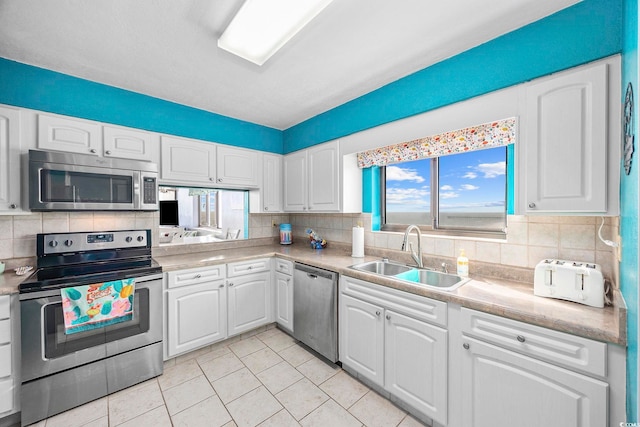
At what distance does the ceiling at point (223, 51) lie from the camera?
1369mm

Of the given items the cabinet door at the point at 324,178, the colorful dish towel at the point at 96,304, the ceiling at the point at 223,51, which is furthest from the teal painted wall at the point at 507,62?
the colorful dish towel at the point at 96,304

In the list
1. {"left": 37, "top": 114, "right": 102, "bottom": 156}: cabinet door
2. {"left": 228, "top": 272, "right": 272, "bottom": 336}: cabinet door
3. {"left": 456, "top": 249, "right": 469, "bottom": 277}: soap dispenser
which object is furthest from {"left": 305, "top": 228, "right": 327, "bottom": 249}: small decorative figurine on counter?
{"left": 37, "top": 114, "right": 102, "bottom": 156}: cabinet door

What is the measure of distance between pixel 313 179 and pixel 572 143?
2.11m

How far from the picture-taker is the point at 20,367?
1.59 metres

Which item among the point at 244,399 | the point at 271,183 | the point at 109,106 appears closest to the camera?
the point at 244,399

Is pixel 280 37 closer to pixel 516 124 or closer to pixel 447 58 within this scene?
pixel 447 58

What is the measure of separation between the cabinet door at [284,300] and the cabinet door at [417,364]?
3.75ft

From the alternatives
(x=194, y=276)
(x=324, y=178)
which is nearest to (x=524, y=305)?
(x=324, y=178)

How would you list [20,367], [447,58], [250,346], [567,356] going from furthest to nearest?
[250,346] → [447,58] → [20,367] → [567,356]

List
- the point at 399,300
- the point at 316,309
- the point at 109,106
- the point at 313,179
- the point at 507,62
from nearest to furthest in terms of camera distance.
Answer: the point at 507,62 → the point at 399,300 → the point at 109,106 → the point at 316,309 → the point at 313,179

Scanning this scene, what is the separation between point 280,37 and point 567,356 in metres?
2.14

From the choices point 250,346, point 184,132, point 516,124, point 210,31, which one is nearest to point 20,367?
point 250,346

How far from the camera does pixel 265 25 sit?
1412mm

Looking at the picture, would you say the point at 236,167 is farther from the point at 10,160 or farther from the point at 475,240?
the point at 475,240
